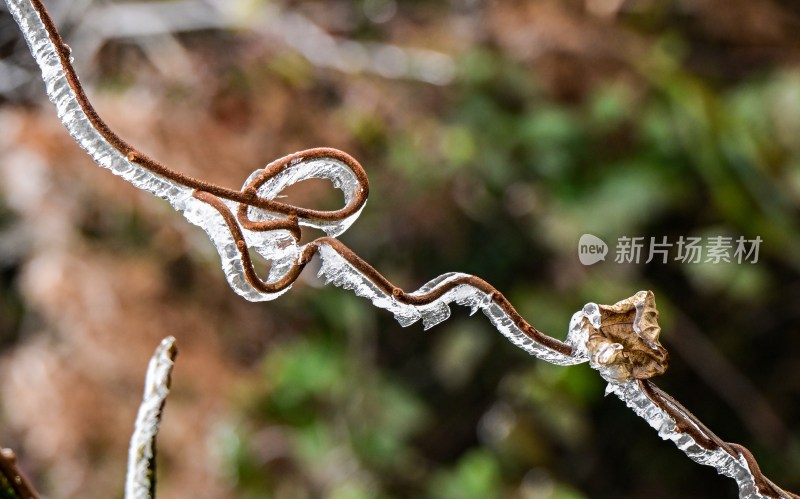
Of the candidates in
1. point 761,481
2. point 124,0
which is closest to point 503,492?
point 761,481

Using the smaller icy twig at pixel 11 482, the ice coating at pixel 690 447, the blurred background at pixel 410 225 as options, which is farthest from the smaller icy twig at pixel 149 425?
the blurred background at pixel 410 225

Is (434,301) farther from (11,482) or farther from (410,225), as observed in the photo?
(410,225)

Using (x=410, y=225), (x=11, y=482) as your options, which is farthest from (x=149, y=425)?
(x=410, y=225)

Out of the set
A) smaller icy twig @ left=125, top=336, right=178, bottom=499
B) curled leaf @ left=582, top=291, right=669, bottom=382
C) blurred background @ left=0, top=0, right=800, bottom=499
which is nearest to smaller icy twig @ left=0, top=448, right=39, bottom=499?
smaller icy twig @ left=125, top=336, right=178, bottom=499

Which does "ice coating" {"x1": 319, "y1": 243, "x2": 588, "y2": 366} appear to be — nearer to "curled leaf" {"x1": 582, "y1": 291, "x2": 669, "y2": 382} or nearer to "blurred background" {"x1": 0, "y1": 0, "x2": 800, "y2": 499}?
"curled leaf" {"x1": 582, "y1": 291, "x2": 669, "y2": 382}

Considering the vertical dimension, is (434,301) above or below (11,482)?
above
